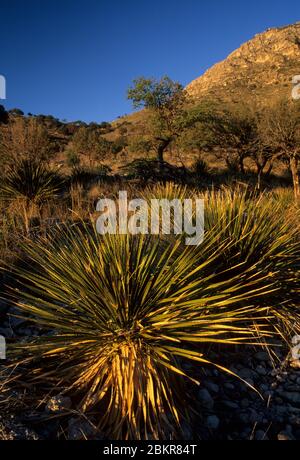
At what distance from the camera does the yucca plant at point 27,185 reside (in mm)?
7848

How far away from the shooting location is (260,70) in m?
58.7

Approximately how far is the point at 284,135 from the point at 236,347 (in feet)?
50.6

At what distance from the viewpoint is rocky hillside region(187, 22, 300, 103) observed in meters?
47.0

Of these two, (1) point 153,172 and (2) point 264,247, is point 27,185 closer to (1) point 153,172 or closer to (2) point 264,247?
(1) point 153,172

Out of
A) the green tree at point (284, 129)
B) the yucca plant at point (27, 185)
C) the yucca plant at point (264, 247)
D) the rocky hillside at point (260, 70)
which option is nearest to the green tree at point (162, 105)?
the green tree at point (284, 129)

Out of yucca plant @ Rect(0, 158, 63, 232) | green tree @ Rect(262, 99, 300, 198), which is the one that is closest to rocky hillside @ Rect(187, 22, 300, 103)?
green tree @ Rect(262, 99, 300, 198)

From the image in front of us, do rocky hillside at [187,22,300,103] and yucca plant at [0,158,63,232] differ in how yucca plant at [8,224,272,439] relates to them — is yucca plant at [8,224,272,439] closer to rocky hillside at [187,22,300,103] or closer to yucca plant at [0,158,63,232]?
yucca plant at [0,158,63,232]

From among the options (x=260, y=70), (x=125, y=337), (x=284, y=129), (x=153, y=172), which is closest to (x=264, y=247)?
(x=125, y=337)

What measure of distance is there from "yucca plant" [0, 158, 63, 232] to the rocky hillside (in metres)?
35.2

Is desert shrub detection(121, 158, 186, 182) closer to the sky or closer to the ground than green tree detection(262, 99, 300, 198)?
closer to the ground

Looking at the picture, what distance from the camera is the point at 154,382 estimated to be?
257cm

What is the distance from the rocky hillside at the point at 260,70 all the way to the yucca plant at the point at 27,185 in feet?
115

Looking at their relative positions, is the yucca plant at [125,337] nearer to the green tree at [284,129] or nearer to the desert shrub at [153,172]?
the desert shrub at [153,172]
